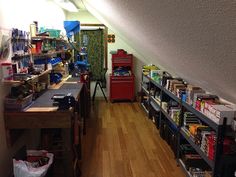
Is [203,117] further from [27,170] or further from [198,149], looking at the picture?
[27,170]

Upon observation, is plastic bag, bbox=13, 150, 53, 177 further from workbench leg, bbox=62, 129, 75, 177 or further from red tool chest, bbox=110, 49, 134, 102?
red tool chest, bbox=110, 49, 134, 102

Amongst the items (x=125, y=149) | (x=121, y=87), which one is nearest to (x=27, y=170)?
(x=125, y=149)

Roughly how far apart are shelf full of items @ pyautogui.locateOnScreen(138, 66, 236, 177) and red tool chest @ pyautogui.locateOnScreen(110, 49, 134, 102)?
1.83 m

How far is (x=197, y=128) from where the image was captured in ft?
7.79

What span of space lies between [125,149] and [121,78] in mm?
2795

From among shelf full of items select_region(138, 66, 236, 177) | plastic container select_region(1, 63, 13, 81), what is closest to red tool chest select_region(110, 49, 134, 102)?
shelf full of items select_region(138, 66, 236, 177)

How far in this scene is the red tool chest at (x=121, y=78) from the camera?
5891 mm

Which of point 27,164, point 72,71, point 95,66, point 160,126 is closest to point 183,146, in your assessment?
point 160,126

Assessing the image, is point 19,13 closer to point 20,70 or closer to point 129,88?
point 20,70

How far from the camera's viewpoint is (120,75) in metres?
5.92

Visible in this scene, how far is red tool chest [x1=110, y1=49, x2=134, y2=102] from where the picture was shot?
589cm

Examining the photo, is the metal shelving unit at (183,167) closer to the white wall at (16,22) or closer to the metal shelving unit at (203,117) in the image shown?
the metal shelving unit at (203,117)

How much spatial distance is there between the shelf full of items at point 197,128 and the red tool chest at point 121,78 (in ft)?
5.99

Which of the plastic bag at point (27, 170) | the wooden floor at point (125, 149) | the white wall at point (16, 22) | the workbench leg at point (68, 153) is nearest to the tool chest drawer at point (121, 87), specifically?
the wooden floor at point (125, 149)
